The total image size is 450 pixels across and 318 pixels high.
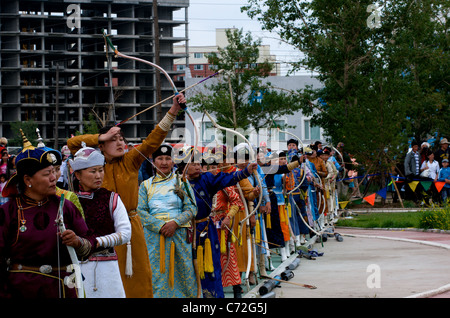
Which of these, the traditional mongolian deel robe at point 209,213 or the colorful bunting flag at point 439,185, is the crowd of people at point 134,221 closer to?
the traditional mongolian deel robe at point 209,213

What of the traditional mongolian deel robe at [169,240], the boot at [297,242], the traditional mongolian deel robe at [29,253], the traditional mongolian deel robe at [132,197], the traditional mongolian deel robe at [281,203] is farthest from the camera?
the boot at [297,242]

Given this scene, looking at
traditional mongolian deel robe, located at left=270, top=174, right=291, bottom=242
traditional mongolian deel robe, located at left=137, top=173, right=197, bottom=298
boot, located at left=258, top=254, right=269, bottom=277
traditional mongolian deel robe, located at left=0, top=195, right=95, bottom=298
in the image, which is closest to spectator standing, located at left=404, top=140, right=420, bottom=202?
traditional mongolian deel robe, located at left=270, top=174, right=291, bottom=242

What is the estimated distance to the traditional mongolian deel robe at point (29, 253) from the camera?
479cm

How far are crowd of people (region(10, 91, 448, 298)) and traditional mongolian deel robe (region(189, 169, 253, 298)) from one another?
0.01 metres

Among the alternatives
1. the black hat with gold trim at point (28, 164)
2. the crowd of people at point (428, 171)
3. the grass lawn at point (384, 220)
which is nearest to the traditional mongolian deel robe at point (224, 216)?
the black hat with gold trim at point (28, 164)

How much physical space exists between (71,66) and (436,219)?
78262 mm

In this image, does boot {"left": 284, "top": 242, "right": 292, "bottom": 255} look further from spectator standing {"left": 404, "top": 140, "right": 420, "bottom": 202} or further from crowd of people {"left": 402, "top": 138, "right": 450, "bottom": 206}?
spectator standing {"left": 404, "top": 140, "right": 420, "bottom": 202}

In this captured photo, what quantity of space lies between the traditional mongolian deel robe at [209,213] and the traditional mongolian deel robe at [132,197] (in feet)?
4.56

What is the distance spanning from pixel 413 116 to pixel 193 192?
78.7ft

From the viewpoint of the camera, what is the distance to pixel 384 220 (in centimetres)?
1945

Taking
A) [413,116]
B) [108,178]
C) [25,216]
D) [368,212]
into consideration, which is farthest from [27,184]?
[413,116]

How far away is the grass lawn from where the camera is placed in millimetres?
18925

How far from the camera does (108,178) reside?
22.6 feet

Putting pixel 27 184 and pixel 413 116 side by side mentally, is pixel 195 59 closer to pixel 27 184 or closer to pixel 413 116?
pixel 413 116
